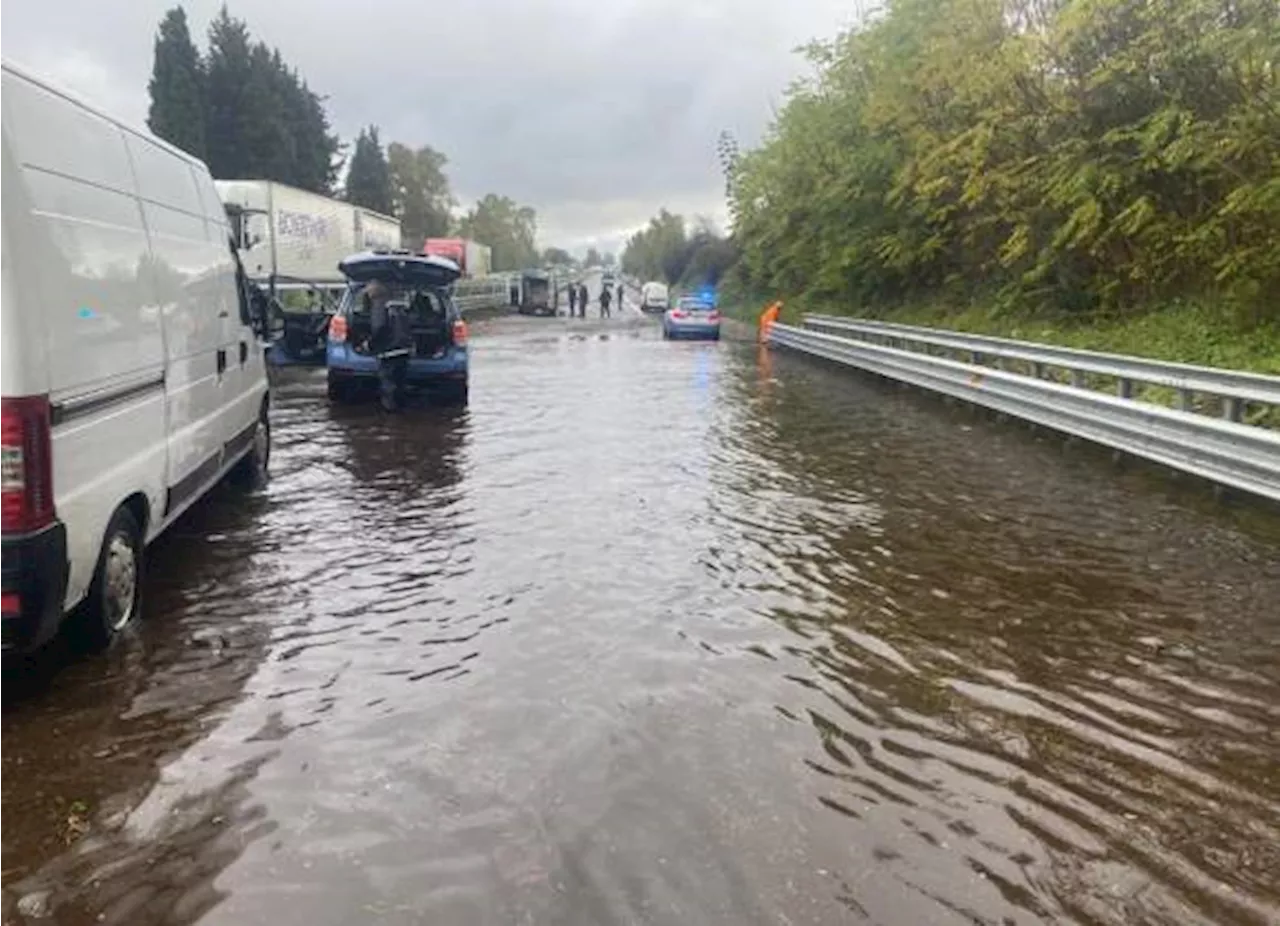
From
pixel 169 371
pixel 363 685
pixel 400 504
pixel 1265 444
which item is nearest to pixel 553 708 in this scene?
pixel 363 685

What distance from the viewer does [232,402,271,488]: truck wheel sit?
947cm

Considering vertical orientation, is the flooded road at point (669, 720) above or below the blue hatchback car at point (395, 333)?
below

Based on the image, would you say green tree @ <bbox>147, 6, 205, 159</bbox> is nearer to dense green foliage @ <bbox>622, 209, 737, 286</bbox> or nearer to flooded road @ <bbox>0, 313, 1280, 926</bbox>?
dense green foliage @ <bbox>622, 209, 737, 286</bbox>

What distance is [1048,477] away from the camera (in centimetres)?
1025

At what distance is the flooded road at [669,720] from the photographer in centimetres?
342

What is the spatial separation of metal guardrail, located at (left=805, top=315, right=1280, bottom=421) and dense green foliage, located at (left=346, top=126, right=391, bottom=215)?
96.7 meters

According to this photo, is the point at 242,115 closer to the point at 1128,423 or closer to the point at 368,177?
the point at 368,177

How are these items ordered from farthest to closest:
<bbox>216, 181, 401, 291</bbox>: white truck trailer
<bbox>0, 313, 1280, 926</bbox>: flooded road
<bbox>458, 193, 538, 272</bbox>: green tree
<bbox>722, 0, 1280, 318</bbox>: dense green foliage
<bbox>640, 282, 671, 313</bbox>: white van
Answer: <bbox>458, 193, 538, 272</bbox>: green tree
<bbox>640, 282, 671, 313</bbox>: white van
<bbox>216, 181, 401, 291</bbox>: white truck trailer
<bbox>722, 0, 1280, 318</bbox>: dense green foliage
<bbox>0, 313, 1280, 926</bbox>: flooded road

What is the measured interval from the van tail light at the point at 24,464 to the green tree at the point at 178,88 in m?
78.1

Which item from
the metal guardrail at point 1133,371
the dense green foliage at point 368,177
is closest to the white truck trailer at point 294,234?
the metal guardrail at point 1133,371

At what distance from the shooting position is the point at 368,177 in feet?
359

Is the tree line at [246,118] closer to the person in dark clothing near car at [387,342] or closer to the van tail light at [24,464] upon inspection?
the person in dark clothing near car at [387,342]

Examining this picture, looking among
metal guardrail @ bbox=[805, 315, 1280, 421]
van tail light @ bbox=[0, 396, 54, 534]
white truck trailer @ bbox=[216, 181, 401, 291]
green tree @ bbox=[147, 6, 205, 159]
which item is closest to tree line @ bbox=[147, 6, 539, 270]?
green tree @ bbox=[147, 6, 205, 159]

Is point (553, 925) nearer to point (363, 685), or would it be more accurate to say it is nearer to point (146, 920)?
point (146, 920)
